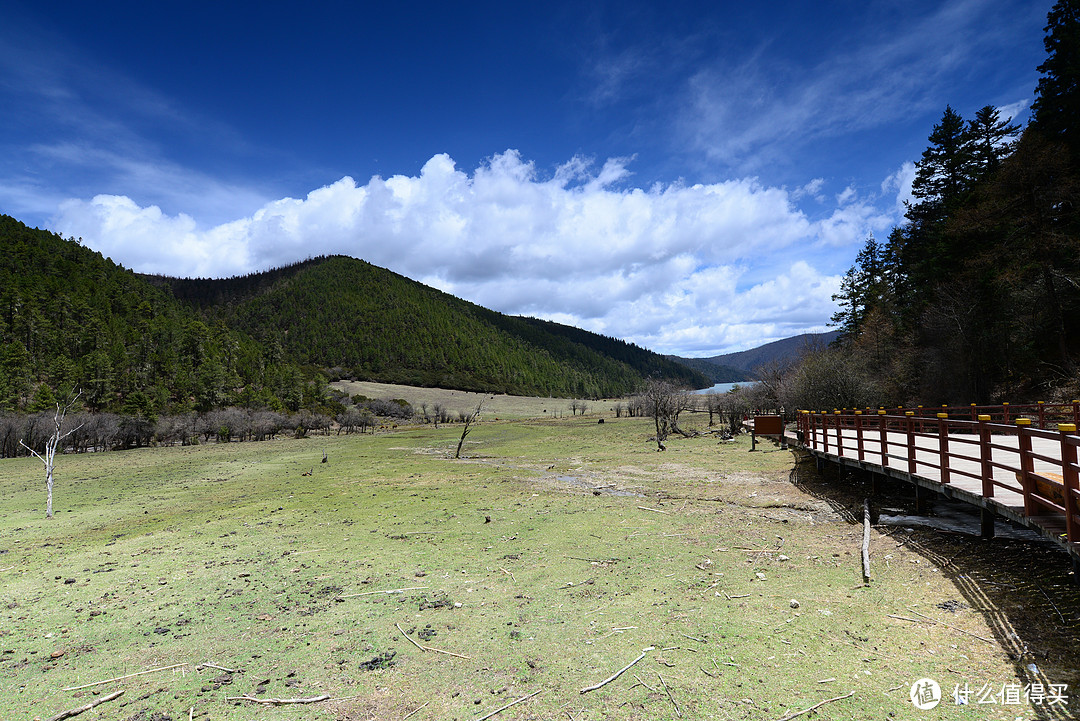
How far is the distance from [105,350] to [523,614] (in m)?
86.9

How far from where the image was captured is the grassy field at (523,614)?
4195 millimetres

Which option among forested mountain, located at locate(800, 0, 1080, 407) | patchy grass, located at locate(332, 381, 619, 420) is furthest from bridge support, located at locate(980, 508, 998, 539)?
patchy grass, located at locate(332, 381, 619, 420)

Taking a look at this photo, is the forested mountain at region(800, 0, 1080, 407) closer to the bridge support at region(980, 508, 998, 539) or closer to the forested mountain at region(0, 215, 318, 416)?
the bridge support at region(980, 508, 998, 539)

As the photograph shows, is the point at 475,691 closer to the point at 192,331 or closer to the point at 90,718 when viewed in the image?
the point at 90,718

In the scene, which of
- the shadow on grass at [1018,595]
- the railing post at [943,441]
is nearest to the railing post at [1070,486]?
the shadow on grass at [1018,595]

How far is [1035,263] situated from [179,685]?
29.8 meters

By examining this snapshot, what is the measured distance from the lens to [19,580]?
8.05 meters

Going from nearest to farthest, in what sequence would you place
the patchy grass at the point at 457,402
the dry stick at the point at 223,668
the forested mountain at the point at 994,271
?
the dry stick at the point at 223,668
the forested mountain at the point at 994,271
the patchy grass at the point at 457,402

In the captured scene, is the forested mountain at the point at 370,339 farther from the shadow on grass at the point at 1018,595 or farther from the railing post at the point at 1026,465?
the railing post at the point at 1026,465

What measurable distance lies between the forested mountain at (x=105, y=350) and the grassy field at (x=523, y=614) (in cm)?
4933

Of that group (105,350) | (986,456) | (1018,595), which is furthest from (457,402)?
(1018,595)

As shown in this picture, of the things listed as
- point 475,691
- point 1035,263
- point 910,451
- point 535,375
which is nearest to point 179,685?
point 475,691

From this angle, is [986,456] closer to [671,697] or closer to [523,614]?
[671,697]

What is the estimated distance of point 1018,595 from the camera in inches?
222
